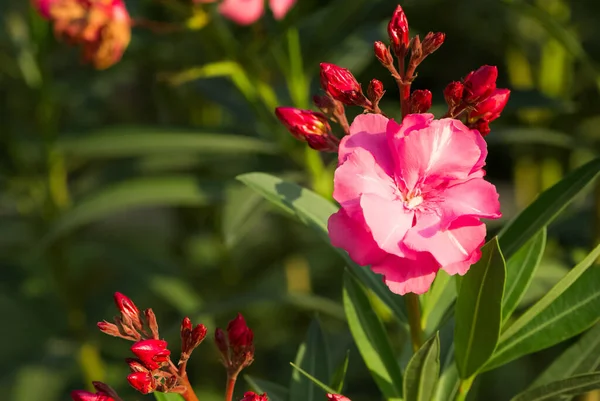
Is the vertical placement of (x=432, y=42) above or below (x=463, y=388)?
above

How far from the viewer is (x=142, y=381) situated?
1.99ft

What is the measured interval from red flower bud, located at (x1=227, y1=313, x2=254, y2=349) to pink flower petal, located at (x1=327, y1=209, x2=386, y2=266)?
0.43 feet

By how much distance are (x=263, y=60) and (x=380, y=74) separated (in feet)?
Result: 0.83

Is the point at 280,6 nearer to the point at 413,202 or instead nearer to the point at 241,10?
the point at 241,10

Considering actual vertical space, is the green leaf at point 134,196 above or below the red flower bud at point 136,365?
below

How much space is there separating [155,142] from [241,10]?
0.30 m

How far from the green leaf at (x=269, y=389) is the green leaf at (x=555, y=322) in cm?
19

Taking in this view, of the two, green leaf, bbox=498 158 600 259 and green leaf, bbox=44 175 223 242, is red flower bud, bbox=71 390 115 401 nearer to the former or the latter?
green leaf, bbox=498 158 600 259

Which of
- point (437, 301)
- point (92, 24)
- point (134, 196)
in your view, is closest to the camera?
point (437, 301)

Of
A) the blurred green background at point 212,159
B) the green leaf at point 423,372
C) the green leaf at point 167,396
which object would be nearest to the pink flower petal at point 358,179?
the green leaf at point 423,372

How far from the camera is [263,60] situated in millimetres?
1475

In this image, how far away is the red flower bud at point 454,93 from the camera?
606 mm

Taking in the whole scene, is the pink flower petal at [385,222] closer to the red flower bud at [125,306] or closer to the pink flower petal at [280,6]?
the red flower bud at [125,306]

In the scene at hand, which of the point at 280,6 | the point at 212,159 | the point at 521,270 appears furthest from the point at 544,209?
the point at 212,159
